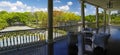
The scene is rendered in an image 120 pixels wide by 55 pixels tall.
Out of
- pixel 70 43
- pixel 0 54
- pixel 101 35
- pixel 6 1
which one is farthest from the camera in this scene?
pixel 6 1

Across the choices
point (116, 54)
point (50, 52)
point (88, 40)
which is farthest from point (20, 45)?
point (116, 54)

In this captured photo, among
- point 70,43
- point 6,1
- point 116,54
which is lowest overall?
point 116,54

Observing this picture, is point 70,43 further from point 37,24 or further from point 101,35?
point 37,24

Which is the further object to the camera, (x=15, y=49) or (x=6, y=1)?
(x=6, y=1)

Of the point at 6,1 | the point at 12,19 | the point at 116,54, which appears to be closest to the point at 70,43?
the point at 116,54

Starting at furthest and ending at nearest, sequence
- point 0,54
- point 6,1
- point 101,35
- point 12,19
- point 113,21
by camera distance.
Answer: point 113,21 → point 6,1 → point 12,19 → point 0,54 → point 101,35

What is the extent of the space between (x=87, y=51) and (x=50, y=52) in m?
1.17

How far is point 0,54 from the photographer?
4.78 m

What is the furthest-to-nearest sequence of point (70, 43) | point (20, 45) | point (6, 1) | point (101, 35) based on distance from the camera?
point (6, 1)
point (20, 45)
point (70, 43)
point (101, 35)

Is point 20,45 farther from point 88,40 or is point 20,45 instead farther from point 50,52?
point 88,40

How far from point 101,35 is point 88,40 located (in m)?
0.89

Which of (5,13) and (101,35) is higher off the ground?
(5,13)

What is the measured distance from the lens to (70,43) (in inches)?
202

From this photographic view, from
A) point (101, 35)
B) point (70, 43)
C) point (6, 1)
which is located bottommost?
point (70, 43)
